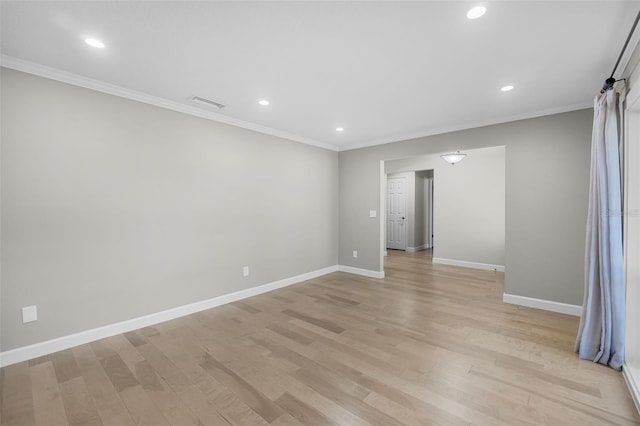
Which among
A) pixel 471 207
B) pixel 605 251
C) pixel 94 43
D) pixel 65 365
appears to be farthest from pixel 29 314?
pixel 471 207

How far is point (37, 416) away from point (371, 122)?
434cm

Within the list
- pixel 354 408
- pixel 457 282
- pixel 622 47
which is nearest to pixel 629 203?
pixel 622 47

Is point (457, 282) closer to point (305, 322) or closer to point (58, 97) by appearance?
point (305, 322)

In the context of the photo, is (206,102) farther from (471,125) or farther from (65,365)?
(471,125)

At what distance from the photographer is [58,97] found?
2.57 m

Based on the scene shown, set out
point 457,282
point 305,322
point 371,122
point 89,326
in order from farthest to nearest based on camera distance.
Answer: point 457,282, point 371,122, point 305,322, point 89,326

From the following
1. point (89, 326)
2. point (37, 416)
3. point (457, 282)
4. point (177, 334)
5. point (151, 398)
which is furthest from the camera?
point (457, 282)

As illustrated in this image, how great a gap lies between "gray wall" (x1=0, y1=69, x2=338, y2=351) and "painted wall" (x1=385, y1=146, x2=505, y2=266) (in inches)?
170

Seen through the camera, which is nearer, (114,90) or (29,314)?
(29,314)

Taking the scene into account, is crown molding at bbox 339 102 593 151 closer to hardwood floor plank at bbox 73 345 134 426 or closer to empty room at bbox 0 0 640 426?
empty room at bbox 0 0 640 426

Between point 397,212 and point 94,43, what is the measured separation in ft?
25.4

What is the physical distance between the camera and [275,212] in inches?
180

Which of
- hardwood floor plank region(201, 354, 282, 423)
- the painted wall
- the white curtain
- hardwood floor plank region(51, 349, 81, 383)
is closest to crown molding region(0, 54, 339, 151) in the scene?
hardwood floor plank region(51, 349, 81, 383)

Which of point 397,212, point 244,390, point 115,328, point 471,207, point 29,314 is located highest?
point 471,207
